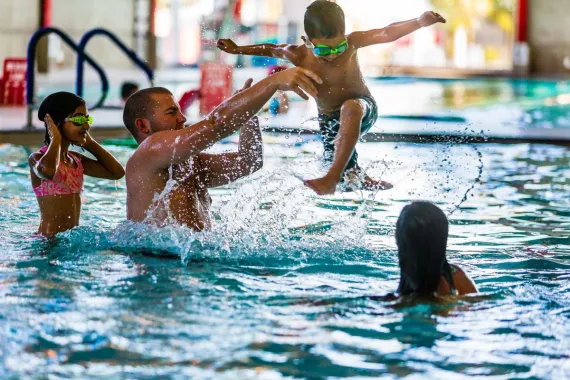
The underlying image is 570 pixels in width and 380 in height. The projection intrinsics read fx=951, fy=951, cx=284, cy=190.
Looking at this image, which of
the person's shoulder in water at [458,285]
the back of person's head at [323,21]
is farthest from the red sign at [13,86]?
the person's shoulder in water at [458,285]

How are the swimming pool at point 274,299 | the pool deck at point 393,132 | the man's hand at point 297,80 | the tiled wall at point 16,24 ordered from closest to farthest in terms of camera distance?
1. the swimming pool at point 274,299
2. the man's hand at point 297,80
3. the pool deck at point 393,132
4. the tiled wall at point 16,24

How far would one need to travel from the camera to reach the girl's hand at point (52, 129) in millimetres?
5426

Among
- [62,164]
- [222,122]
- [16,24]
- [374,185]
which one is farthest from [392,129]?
[16,24]

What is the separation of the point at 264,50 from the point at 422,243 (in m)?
2.50

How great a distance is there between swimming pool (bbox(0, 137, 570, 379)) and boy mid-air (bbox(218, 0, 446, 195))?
1.65 feet

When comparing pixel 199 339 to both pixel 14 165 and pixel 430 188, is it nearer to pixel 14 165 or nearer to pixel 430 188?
pixel 430 188

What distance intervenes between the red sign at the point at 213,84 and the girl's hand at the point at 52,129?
8.85m

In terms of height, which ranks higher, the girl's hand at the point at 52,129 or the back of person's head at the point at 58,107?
the back of person's head at the point at 58,107

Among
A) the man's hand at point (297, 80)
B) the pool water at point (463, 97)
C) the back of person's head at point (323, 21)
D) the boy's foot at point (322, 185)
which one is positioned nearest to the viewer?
the man's hand at point (297, 80)

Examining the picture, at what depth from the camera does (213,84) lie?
14.5m

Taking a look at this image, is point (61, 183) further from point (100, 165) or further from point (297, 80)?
point (297, 80)

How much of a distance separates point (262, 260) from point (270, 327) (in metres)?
1.38

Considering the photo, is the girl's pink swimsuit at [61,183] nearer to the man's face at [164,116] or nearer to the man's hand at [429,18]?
the man's face at [164,116]

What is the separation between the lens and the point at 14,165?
9703mm
